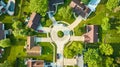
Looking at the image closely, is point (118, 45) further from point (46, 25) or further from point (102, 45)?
point (46, 25)

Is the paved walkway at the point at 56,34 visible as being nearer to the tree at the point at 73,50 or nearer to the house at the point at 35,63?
the tree at the point at 73,50

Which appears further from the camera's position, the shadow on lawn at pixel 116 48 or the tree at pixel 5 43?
the shadow on lawn at pixel 116 48

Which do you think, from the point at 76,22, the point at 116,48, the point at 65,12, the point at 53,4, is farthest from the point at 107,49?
the point at 53,4

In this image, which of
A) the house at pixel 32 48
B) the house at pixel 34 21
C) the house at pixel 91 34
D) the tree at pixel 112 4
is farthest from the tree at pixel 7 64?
the tree at pixel 112 4

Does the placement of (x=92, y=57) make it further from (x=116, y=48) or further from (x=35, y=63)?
(x=35, y=63)

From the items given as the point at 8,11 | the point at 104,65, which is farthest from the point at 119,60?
the point at 8,11
